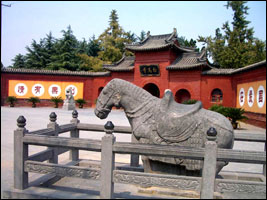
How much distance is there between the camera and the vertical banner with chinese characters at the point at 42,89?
2111 cm

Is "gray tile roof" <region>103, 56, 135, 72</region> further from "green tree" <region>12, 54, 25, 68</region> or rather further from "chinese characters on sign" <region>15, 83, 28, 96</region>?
"green tree" <region>12, 54, 25, 68</region>

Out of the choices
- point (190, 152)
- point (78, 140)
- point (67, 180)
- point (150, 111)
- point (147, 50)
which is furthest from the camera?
point (147, 50)

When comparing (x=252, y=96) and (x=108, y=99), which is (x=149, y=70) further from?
(x=108, y=99)

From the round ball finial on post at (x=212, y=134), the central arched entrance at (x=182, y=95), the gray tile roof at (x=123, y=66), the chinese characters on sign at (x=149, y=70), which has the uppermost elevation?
the gray tile roof at (x=123, y=66)

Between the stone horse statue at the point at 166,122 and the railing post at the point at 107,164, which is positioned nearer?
the railing post at the point at 107,164

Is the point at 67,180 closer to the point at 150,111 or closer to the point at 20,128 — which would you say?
the point at 20,128

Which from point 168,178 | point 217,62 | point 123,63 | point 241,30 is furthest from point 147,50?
point 168,178

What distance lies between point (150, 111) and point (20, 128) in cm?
180

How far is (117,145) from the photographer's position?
9.16ft

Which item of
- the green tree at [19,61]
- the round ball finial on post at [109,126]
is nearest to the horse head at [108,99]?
the round ball finial on post at [109,126]

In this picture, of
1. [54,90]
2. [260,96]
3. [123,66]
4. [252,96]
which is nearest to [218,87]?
[252,96]

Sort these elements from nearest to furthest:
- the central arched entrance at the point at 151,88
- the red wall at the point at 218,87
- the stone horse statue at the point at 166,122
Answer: the stone horse statue at the point at 166,122
the red wall at the point at 218,87
the central arched entrance at the point at 151,88

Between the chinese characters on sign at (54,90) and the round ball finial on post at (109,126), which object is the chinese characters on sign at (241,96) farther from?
the chinese characters on sign at (54,90)

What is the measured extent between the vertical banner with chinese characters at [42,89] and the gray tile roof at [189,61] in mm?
9112
